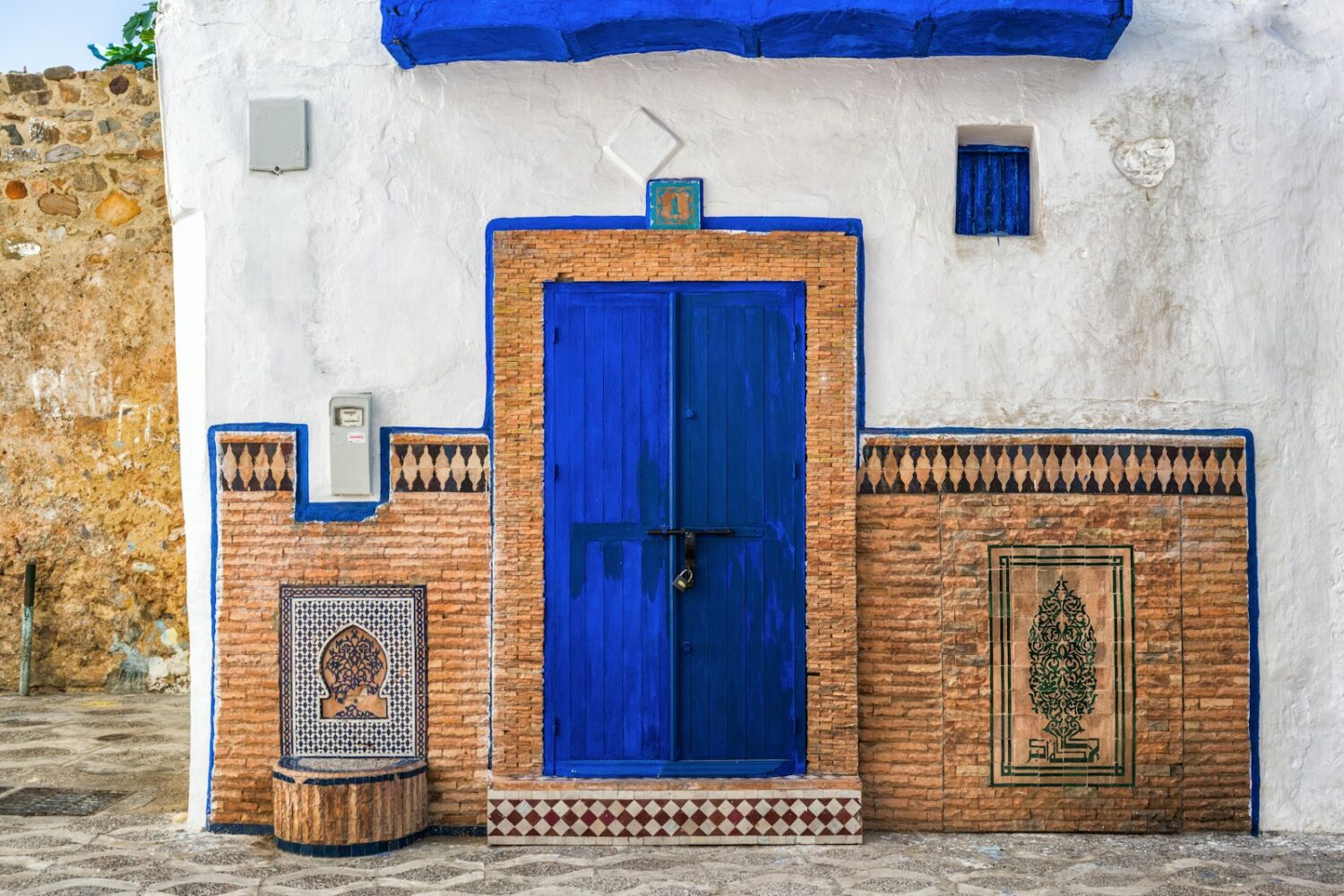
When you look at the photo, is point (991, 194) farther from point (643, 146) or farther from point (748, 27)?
point (643, 146)

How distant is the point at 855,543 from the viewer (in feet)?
19.1

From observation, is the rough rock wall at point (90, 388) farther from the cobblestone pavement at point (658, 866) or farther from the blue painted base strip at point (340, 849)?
the blue painted base strip at point (340, 849)

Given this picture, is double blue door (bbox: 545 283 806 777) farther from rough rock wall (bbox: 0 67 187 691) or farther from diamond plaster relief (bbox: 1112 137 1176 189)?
rough rock wall (bbox: 0 67 187 691)

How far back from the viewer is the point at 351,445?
5762 mm

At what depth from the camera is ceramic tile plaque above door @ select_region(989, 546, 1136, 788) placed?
582 cm

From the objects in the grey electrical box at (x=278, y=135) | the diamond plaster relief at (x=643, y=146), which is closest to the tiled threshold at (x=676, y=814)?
the diamond plaster relief at (x=643, y=146)

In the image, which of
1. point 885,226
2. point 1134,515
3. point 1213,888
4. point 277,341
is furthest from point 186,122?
point 1213,888

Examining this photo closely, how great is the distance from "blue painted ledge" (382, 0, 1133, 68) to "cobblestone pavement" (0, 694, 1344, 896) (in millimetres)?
3199

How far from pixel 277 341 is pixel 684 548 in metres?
1.89

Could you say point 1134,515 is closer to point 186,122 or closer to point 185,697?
point 186,122

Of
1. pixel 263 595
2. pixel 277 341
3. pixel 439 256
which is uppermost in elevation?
pixel 439 256

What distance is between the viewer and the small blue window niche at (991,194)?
5.98 meters

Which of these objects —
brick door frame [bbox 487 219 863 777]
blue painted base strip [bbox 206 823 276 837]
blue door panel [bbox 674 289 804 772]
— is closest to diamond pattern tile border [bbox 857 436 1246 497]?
brick door frame [bbox 487 219 863 777]

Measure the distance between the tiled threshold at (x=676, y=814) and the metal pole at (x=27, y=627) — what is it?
444cm
